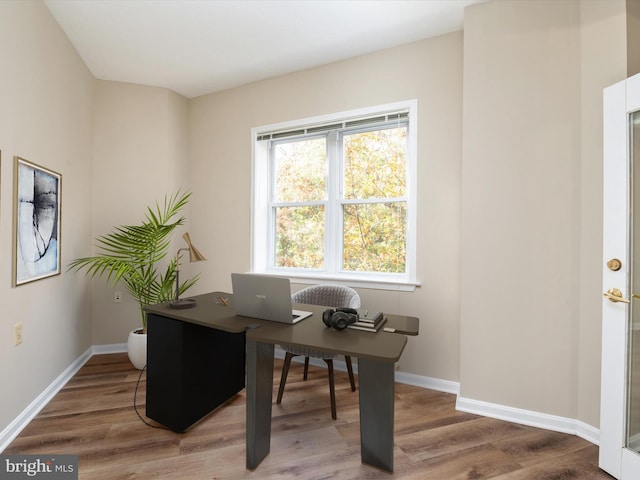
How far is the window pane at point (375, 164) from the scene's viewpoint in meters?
2.86

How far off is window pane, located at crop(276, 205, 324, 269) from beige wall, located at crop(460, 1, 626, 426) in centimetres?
140

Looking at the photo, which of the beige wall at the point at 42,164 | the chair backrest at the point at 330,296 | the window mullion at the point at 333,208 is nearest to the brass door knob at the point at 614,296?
the chair backrest at the point at 330,296

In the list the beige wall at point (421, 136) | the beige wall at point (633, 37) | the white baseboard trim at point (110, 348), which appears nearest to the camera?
the beige wall at point (633, 37)

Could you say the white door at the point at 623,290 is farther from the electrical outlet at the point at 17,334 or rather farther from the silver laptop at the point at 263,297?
the electrical outlet at the point at 17,334

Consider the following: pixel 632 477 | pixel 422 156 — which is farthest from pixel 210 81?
pixel 632 477

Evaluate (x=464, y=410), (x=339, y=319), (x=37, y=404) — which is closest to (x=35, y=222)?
(x=37, y=404)

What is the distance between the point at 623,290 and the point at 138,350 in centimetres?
348

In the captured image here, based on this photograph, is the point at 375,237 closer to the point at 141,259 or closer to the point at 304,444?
the point at 304,444

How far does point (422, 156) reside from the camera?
8.66 feet

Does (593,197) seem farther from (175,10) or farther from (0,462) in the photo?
(0,462)

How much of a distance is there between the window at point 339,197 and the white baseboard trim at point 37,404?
1792mm

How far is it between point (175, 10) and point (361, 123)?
5.36ft

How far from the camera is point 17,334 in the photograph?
6.66 feet

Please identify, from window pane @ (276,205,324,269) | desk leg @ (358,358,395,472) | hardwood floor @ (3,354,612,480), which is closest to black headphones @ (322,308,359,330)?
desk leg @ (358,358,395,472)
